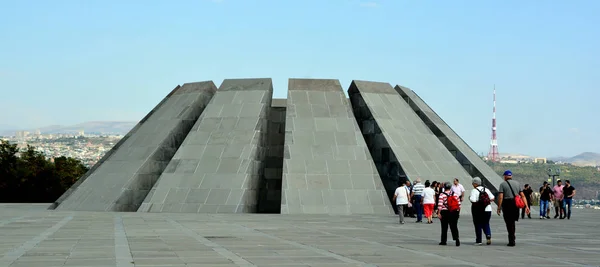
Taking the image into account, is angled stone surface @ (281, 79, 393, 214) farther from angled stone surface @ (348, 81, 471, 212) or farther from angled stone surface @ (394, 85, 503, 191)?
angled stone surface @ (394, 85, 503, 191)

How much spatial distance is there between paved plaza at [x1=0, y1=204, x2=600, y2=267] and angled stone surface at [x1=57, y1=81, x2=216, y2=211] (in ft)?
33.0

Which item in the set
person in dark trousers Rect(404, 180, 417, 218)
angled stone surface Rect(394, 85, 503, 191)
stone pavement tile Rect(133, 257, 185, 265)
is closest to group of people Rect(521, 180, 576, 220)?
angled stone surface Rect(394, 85, 503, 191)

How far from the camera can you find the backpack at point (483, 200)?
20.2m

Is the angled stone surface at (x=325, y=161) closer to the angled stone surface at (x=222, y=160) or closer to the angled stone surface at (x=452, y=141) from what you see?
the angled stone surface at (x=222, y=160)

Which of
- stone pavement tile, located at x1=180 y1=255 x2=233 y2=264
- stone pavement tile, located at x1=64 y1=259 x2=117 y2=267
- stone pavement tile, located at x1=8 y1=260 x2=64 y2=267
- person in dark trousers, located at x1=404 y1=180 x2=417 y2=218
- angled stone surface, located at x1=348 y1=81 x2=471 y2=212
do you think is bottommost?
stone pavement tile, located at x1=8 y1=260 x2=64 y2=267

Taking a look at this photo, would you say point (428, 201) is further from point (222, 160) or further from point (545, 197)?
point (222, 160)

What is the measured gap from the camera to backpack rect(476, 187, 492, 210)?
2023 cm

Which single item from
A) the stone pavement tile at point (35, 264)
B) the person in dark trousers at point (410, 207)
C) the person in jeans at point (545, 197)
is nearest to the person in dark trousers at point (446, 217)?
the stone pavement tile at point (35, 264)

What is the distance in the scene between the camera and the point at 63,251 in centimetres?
1636

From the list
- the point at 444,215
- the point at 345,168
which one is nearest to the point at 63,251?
the point at 444,215

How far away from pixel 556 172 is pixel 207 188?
89.7ft

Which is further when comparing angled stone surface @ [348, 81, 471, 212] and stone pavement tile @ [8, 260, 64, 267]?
angled stone surface @ [348, 81, 471, 212]

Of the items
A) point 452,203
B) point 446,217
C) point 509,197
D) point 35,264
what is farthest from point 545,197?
point 35,264

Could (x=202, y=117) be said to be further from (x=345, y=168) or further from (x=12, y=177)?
(x=12, y=177)
